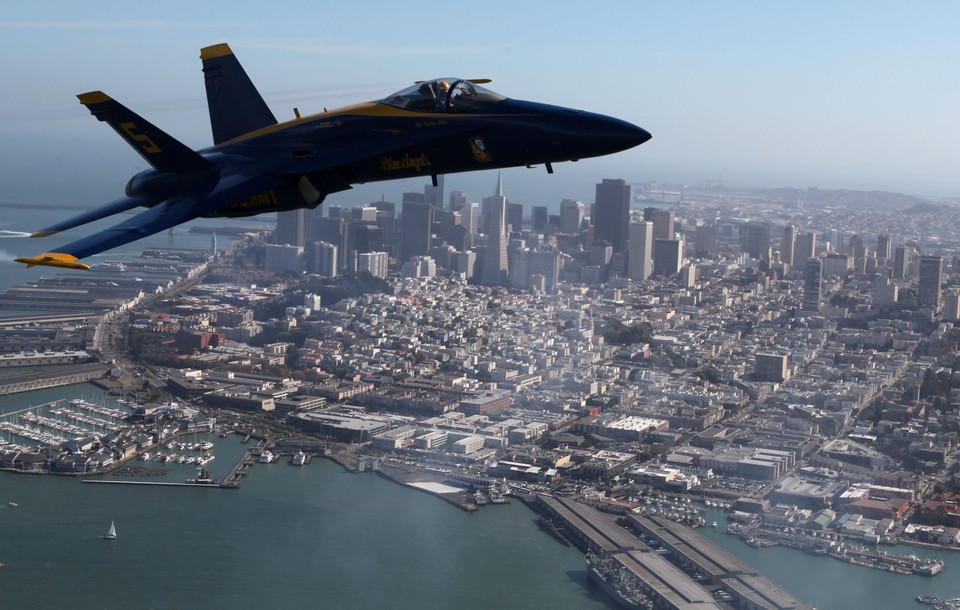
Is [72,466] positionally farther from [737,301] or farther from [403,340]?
[737,301]

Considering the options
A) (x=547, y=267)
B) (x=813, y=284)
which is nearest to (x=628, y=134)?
(x=813, y=284)

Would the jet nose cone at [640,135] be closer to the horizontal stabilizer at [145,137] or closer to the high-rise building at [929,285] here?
the horizontal stabilizer at [145,137]

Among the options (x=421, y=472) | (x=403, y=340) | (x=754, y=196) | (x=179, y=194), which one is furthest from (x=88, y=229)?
(x=754, y=196)

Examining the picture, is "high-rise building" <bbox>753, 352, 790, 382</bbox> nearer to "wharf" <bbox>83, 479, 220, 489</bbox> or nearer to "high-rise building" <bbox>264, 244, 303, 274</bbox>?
"wharf" <bbox>83, 479, 220, 489</bbox>

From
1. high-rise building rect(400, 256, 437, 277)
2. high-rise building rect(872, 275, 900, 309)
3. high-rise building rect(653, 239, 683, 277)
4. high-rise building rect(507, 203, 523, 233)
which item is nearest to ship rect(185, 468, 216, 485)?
high-rise building rect(400, 256, 437, 277)

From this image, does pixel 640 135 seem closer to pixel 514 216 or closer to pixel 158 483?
pixel 158 483

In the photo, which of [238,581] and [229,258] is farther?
[229,258]
